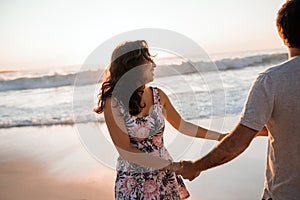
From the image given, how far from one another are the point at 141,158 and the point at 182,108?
6.13 meters

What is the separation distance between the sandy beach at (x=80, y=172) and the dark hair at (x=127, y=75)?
188 cm

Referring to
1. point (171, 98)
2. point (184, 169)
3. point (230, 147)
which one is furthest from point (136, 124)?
point (171, 98)

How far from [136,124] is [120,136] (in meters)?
0.13

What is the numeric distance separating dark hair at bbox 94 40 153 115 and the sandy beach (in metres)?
1.88

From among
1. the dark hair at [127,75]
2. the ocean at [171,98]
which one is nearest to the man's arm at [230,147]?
the dark hair at [127,75]

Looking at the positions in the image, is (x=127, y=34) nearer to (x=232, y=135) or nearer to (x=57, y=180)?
(x=232, y=135)

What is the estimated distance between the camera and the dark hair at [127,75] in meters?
2.28

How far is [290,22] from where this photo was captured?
64.8 inches

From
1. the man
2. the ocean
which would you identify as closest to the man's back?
the man

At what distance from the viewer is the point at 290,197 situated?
1.73 m

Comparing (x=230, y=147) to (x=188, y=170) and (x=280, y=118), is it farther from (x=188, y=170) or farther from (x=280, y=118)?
(x=188, y=170)

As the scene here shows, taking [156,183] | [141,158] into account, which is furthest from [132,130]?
[156,183]

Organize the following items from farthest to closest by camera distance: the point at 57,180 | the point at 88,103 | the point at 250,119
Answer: the point at 88,103 < the point at 57,180 < the point at 250,119

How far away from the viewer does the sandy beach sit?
13.1ft
